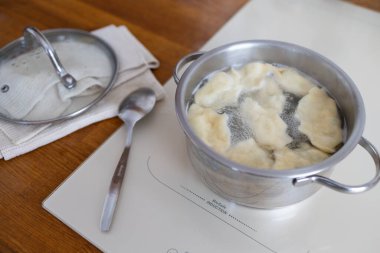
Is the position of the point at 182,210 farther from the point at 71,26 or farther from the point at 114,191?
the point at 71,26

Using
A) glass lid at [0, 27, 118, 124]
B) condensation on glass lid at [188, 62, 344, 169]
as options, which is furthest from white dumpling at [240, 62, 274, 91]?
glass lid at [0, 27, 118, 124]

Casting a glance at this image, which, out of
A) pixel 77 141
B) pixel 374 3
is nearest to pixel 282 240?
pixel 77 141

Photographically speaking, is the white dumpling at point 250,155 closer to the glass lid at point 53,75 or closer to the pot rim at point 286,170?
the pot rim at point 286,170

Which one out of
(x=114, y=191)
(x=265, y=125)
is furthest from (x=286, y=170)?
(x=114, y=191)

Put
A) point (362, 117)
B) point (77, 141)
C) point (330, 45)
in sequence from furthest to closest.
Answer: point (330, 45) < point (77, 141) < point (362, 117)

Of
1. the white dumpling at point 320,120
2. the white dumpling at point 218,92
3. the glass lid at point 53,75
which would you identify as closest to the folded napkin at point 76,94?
the glass lid at point 53,75

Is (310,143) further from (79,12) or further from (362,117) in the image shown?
(79,12)
